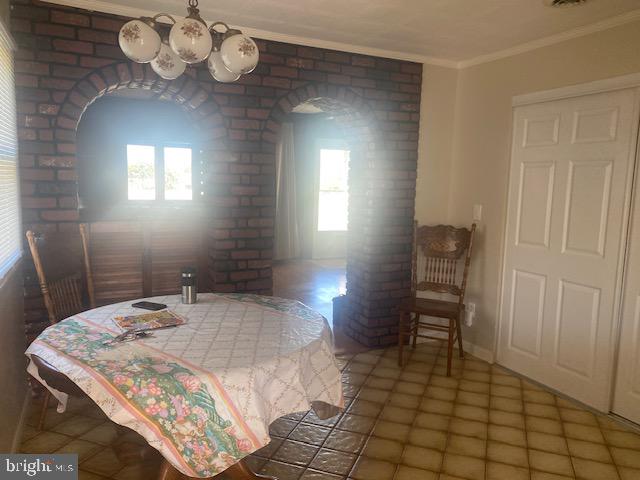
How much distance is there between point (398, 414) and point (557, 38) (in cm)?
264

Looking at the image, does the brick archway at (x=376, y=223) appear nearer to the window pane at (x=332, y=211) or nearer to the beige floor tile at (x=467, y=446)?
the beige floor tile at (x=467, y=446)

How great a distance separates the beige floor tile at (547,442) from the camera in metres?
2.52

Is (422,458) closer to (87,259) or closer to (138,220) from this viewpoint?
(87,259)

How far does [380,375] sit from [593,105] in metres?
2.27

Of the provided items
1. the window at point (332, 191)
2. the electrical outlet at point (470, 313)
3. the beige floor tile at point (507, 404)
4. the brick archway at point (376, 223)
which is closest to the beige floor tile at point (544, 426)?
the beige floor tile at point (507, 404)

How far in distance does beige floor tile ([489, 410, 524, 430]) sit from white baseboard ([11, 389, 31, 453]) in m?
2.55

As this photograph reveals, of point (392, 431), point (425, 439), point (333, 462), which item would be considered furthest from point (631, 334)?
point (333, 462)

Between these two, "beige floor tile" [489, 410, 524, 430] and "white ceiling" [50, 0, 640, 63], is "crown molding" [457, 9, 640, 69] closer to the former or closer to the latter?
"white ceiling" [50, 0, 640, 63]

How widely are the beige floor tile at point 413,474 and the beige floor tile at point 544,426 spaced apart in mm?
812

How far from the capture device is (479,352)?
12.5ft

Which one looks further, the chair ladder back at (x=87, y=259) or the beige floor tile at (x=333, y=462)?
the chair ladder back at (x=87, y=259)

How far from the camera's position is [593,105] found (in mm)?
2934

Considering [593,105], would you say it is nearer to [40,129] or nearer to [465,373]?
[465,373]

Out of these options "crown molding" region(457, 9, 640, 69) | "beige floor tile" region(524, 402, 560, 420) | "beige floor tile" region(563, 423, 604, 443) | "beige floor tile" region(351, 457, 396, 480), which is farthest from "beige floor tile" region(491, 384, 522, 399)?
"crown molding" region(457, 9, 640, 69)
